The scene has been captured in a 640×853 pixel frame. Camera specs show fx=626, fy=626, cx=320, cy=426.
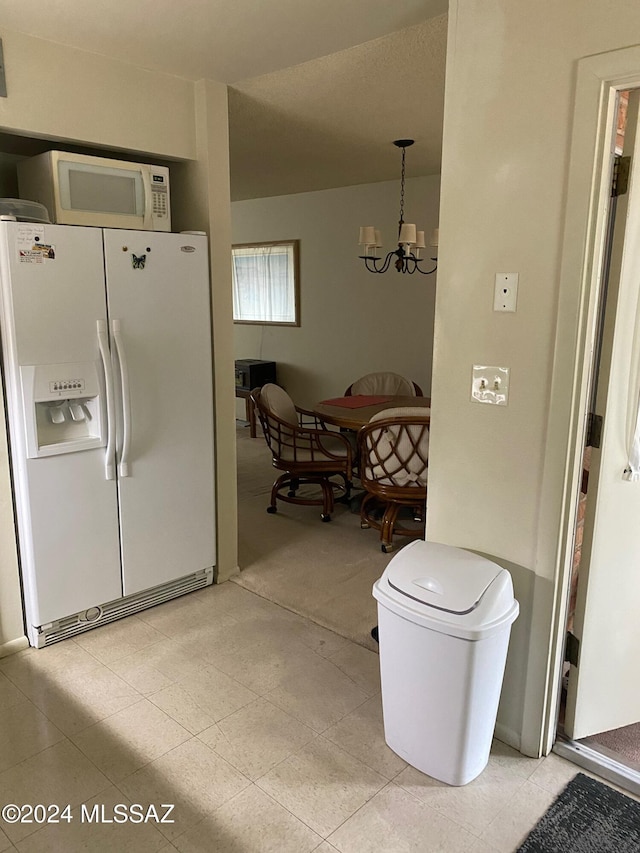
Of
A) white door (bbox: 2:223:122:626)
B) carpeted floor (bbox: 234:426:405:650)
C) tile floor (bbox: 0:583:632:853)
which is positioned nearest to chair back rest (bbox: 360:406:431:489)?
carpeted floor (bbox: 234:426:405:650)

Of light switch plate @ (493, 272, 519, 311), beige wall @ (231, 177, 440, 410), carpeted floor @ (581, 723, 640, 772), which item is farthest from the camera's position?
beige wall @ (231, 177, 440, 410)

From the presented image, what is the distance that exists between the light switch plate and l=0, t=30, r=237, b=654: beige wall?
1615 millimetres

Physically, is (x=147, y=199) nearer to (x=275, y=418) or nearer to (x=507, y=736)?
(x=275, y=418)

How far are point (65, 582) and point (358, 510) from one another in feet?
7.54

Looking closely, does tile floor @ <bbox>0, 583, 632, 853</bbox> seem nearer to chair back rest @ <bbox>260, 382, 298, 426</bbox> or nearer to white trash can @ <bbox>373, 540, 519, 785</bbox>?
white trash can @ <bbox>373, 540, 519, 785</bbox>

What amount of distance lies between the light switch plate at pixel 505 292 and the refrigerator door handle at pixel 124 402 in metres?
1.60

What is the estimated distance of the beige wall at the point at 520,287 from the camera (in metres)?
1.78

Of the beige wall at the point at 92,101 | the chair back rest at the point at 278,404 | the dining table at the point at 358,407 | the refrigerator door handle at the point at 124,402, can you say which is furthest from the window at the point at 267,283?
the refrigerator door handle at the point at 124,402

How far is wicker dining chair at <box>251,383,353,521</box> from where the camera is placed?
4254 millimetres

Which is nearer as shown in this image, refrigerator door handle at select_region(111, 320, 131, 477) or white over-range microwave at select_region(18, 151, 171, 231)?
white over-range microwave at select_region(18, 151, 171, 231)

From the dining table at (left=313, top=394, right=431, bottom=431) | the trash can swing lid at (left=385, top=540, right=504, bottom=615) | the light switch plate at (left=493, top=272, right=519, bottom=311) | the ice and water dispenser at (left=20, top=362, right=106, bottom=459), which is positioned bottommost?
the trash can swing lid at (left=385, top=540, right=504, bottom=615)

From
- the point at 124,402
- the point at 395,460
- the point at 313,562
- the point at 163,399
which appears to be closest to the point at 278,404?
the point at 395,460

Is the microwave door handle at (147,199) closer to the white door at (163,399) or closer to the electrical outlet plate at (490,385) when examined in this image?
the white door at (163,399)

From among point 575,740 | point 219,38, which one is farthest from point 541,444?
point 219,38
